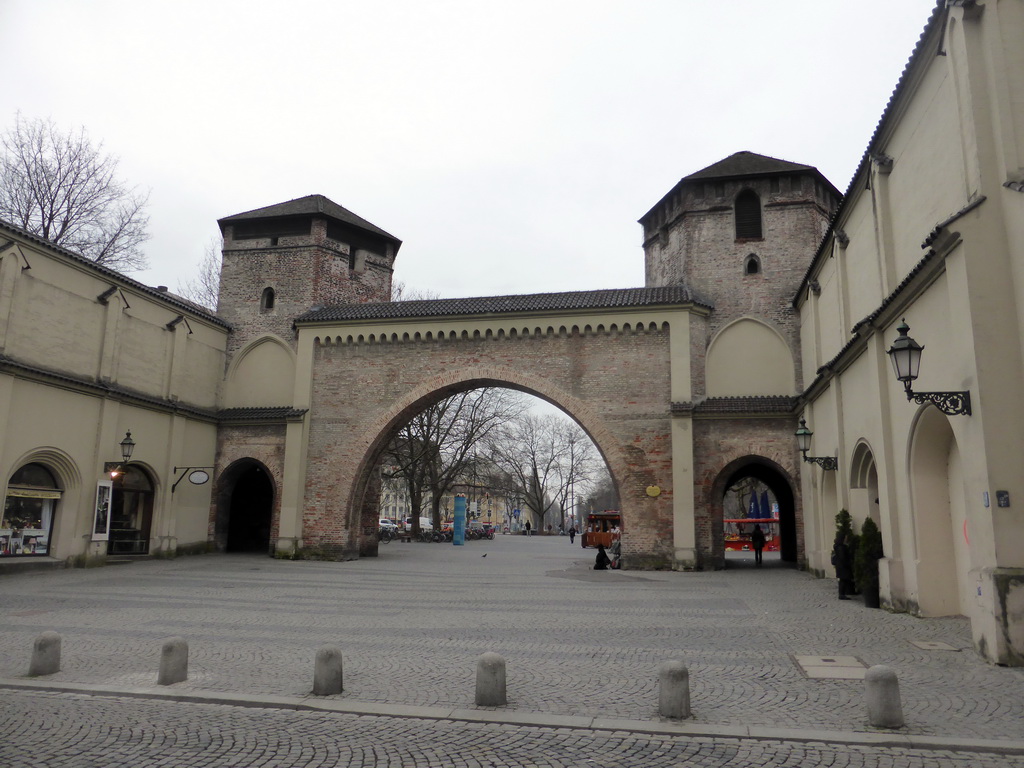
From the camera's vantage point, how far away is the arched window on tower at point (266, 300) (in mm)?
27781

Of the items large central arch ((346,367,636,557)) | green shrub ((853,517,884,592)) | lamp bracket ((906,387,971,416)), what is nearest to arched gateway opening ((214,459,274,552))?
large central arch ((346,367,636,557))

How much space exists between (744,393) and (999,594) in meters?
15.4

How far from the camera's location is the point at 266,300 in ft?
91.7

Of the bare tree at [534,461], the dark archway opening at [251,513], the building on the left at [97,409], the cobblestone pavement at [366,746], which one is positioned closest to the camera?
the cobblestone pavement at [366,746]

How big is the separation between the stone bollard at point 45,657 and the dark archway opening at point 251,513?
2070cm

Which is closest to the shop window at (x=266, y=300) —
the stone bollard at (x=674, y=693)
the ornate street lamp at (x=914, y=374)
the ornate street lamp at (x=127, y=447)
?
the ornate street lamp at (x=127, y=447)

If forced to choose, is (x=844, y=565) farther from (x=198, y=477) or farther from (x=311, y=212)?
(x=311, y=212)

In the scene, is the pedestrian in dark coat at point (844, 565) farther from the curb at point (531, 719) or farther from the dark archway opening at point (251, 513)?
the dark archway opening at point (251, 513)

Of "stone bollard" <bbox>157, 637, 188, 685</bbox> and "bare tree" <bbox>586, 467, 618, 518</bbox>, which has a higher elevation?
"bare tree" <bbox>586, 467, 618, 518</bbox>

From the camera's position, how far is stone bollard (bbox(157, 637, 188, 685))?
7801 millimetres

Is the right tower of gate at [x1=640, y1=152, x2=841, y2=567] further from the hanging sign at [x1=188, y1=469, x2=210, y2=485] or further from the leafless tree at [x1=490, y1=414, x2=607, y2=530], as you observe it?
the leafless tree at [x1=490, y1=414, x2=607, y2=530]

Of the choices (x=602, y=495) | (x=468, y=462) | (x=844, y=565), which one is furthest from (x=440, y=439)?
(x=602, y=495)

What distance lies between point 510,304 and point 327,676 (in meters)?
18.9

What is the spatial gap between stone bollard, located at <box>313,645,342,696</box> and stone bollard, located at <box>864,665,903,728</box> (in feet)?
16.2
